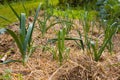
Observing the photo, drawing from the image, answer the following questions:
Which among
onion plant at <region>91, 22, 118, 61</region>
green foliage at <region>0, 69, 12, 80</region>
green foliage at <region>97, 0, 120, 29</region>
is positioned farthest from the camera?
green foliage at <region>97, 0, 120, 29</region>

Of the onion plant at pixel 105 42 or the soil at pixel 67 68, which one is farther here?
the onion plant at pixel 105 42

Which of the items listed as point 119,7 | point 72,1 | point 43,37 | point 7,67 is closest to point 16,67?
point 7,67

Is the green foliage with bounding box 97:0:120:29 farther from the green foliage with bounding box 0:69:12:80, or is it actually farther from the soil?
the green foliage with bounding box 0:69:12:80

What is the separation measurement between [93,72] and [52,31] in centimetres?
190

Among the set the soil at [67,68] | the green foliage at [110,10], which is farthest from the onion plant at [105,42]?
the green foliage at [110,10]

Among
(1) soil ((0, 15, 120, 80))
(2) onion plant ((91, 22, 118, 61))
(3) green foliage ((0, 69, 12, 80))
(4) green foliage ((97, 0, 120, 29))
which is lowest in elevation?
(4) green foliage ((97, 0, 120, 29))

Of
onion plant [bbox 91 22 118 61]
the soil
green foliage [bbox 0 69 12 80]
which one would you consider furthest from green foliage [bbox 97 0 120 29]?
green foliage [bbox 0 69 12 80]

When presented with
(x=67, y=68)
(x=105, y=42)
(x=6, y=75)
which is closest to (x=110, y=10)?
(x=105, y=42)

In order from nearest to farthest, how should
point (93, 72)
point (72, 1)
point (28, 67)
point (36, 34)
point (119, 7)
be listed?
1. point (93, 72)
2. point (28, 67)
3. point (36, 34)
4. point (119, 7)
5. point (72, 1)

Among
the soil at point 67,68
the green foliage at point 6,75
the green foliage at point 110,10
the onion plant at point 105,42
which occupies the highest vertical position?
the onion plant at point 105,42

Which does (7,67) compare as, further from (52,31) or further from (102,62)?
(52,31)

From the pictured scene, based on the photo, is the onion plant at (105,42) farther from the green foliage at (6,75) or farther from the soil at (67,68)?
the green foliage at (6,75)

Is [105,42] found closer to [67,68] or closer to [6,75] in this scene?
[67,68]

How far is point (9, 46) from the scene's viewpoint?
403cm
